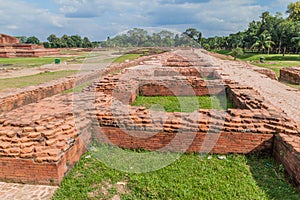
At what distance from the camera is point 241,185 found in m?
2.69

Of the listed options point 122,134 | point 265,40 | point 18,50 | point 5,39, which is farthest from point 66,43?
point 122,134

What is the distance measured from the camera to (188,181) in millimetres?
2777

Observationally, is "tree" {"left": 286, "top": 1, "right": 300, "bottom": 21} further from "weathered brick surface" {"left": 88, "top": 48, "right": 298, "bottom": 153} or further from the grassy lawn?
the grassy lawn

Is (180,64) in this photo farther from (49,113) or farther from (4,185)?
(4,185)

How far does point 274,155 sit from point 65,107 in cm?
336

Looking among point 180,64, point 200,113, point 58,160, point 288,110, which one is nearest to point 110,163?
point 58,160

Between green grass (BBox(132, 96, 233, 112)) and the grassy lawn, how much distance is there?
7.61 feet

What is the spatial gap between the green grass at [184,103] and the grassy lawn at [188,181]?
232 cm

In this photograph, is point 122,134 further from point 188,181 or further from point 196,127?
point 188,181

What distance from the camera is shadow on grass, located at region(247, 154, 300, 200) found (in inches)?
100

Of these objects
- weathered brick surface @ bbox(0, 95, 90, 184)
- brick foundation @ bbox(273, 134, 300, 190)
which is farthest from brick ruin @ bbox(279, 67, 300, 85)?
weathered brick surface @ bbox(0, 95, 90, 184)

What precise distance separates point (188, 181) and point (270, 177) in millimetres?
1031

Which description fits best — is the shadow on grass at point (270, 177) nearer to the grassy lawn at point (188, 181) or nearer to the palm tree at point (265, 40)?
the grassy lawn at point (188, 181)

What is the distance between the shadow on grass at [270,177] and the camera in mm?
2548
